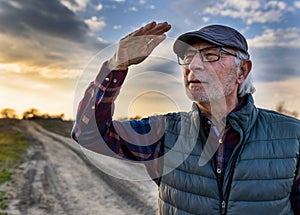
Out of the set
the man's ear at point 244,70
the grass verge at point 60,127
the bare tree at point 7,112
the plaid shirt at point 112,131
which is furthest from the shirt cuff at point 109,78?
the bare tree at point 7,112

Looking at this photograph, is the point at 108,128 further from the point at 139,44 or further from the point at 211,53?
the point at 211,53

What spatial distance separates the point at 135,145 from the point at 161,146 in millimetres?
153

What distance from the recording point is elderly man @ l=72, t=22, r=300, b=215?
176cm

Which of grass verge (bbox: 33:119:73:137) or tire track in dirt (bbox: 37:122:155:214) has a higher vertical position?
grass verge (bbox: 33:119:73:137)

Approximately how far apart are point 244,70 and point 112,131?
888 millimetres

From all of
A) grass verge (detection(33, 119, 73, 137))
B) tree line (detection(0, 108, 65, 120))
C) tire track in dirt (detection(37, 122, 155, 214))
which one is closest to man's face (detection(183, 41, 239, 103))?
tire track in dirt (detection(37, 122, 155, 214))

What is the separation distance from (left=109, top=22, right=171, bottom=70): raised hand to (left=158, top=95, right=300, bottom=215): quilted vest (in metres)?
0.46

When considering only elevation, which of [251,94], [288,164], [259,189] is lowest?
[259,189]

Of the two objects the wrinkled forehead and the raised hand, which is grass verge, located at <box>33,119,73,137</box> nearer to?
the wrinkled forehead

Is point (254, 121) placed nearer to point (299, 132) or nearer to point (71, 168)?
point (299, 132)

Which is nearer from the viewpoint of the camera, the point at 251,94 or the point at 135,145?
the point at 135,145

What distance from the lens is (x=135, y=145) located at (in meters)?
1.95

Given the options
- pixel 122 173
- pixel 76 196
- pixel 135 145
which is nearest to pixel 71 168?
pixel 122 173

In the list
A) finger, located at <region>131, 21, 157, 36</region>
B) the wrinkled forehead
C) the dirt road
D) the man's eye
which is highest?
the wrinkled forehead
